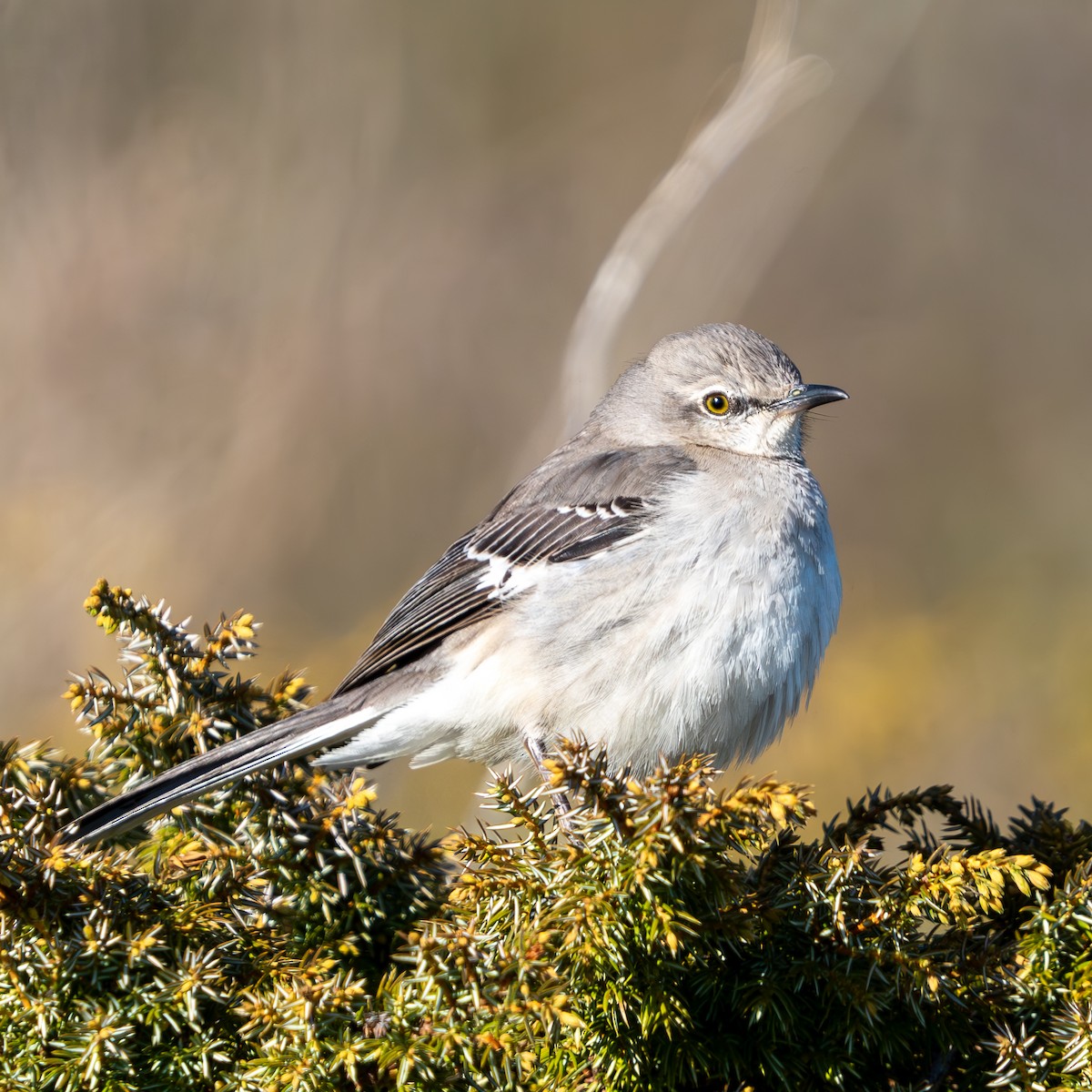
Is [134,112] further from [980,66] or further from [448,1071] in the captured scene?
[448,1071]

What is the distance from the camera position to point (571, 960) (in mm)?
1776

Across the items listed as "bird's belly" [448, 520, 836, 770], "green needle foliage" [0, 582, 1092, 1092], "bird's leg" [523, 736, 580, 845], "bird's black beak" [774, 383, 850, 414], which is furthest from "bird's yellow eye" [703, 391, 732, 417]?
"green needle foliage" [0, 582, 1092, 1092]

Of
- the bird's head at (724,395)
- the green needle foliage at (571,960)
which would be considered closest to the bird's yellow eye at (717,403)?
the bird's head at (724,395)

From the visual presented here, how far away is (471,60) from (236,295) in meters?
1.71

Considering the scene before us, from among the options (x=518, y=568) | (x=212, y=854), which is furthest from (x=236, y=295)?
(x=212, y=854)

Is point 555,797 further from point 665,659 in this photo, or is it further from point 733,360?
point 733,360

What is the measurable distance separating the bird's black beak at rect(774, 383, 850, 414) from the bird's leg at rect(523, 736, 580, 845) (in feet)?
4.60

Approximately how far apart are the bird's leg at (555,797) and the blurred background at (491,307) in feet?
3.98

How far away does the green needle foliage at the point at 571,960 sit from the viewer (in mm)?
1698

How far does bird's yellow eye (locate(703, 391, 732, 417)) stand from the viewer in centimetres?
380

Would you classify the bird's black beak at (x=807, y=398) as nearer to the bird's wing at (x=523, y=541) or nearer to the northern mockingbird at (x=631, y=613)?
the northern mockingbird at (x=631, y=613)

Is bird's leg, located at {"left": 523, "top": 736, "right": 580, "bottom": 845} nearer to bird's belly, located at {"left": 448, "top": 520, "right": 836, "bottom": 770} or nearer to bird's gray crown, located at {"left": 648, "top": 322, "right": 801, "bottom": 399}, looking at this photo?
bird's belly, located at {"left": 448, "top": 520, "right": 836, "bottom": 770}

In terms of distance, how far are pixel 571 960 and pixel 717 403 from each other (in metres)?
2.42

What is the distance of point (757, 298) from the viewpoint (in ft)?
18.9
